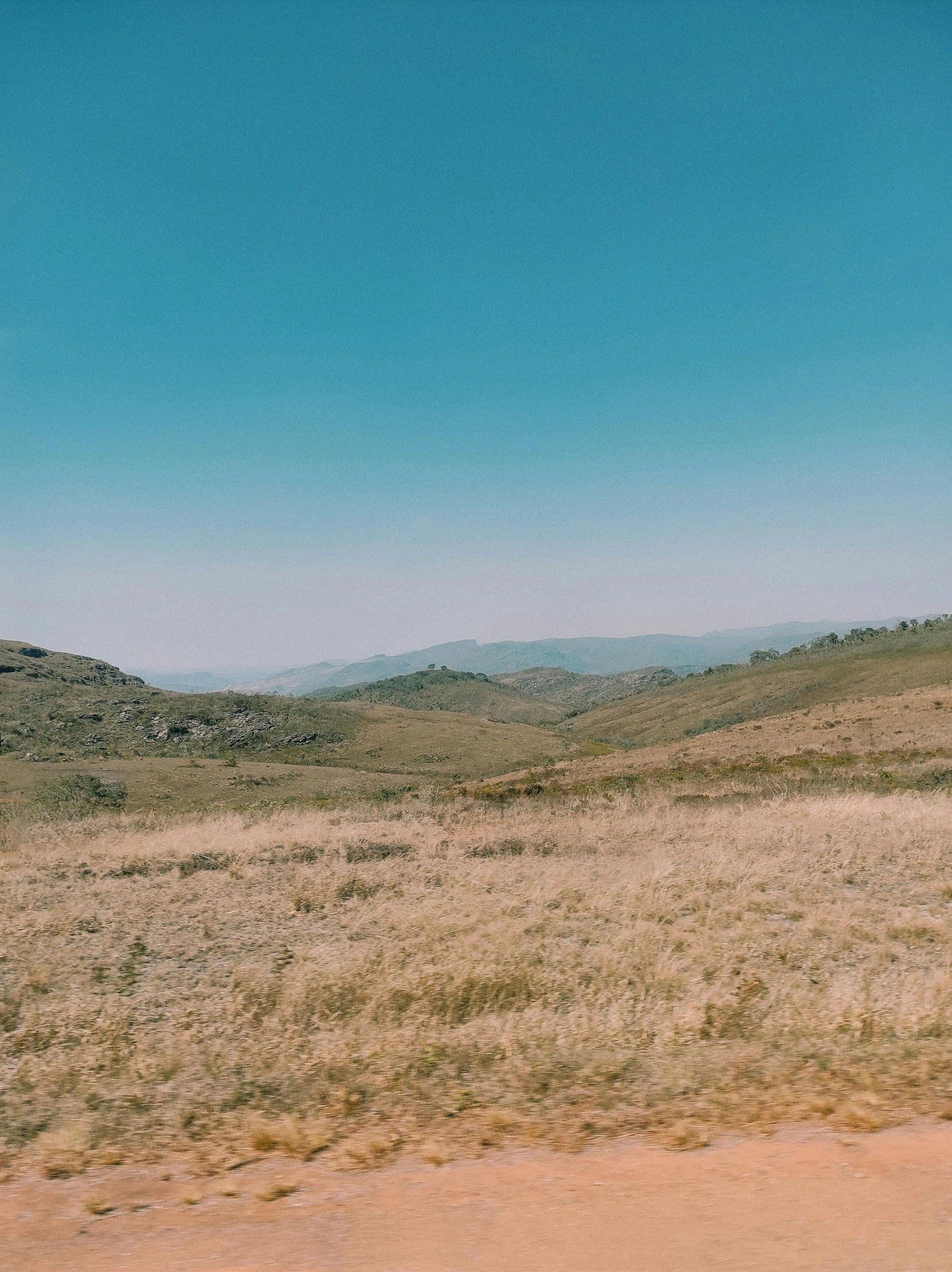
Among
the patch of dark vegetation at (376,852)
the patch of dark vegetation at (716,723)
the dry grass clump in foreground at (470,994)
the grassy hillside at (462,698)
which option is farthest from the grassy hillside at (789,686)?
the patch of dark vegetation at (376,852)

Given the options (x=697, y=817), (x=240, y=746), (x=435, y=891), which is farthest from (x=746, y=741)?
(x=240, y=746)

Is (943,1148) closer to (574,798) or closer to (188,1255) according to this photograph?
(188,1255)

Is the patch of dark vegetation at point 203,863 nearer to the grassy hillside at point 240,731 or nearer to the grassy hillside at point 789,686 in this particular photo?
the grassy hillside at point 240,731

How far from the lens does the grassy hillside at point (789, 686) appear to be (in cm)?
6756

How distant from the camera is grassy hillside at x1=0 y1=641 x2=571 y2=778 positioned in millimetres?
68625

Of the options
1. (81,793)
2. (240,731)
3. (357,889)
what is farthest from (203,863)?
(240,731)

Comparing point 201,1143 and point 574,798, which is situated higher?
point 201,1143

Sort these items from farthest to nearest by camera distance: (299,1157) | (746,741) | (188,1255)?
(746,741) → (299,1157) → (188,1255)

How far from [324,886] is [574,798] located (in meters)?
13.6

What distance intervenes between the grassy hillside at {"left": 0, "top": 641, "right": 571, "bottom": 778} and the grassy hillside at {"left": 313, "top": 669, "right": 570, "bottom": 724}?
5303cm

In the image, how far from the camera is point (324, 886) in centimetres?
1343

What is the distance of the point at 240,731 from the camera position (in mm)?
80875

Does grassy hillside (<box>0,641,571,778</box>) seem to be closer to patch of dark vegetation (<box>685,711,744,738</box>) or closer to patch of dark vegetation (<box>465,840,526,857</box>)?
patch of dark vegetation (<box>685,711,744,738</box>)

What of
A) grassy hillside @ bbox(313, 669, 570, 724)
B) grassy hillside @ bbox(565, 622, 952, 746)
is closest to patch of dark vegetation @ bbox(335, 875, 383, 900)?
grassy hillside @ bbox(565, 622, 952, 746)
